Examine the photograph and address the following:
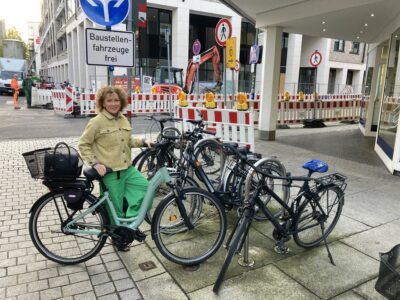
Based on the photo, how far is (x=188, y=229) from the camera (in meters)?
→ 3.26

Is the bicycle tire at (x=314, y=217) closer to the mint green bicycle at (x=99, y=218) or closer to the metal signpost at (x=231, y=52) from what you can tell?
the mint green bicycle at (x=99, y=218)

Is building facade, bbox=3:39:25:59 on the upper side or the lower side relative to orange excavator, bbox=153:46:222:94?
upper

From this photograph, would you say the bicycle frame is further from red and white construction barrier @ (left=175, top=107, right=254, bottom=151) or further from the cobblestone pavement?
red and white construction barrier @ (left=175, top=107, right=254, bottom=151)

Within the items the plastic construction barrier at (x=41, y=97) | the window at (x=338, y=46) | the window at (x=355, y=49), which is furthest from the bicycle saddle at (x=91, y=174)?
the window at (x=355, y=49)

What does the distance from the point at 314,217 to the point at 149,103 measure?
1357 cm

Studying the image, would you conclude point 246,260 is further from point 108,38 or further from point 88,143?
point 108,38

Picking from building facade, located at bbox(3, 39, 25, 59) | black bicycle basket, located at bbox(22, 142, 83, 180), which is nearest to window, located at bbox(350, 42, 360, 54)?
black bicycle basket, located at bbox(22, 142, 83, 180)

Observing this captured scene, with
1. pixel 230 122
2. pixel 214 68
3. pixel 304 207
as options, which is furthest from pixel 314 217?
pixel 214 68

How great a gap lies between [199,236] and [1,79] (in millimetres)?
31881

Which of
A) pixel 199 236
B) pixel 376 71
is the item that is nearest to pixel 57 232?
pixel 199 236

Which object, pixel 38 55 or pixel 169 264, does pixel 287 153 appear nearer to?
pixel 169 264

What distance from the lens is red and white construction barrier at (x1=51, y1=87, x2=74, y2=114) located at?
13695 mm

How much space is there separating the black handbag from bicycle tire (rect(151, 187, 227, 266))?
2.64ft

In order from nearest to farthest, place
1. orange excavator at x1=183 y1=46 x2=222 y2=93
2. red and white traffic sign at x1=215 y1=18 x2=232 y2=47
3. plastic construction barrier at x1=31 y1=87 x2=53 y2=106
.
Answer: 1. red and white traffic sign at x1=215 y1=18 x2=232 y2=47
2. plastic construction barrier at x1=31 y1=87 x2=53 y2=106
3. orange excavator at x1=183 y1=46 x2=222 y2=93
